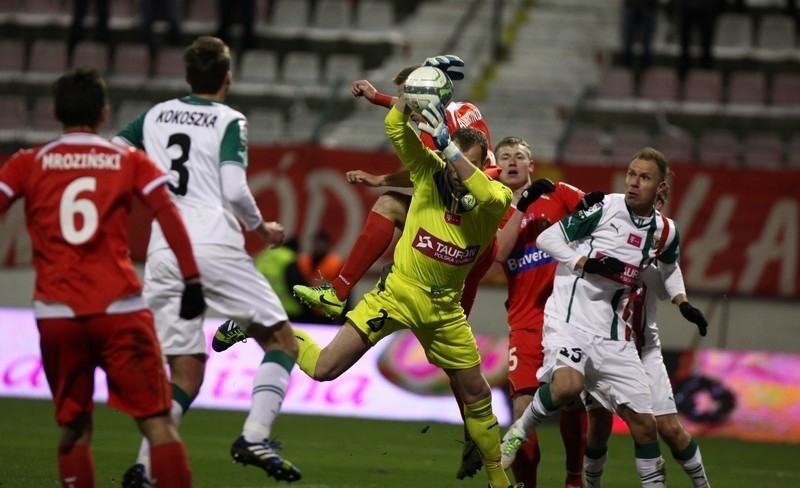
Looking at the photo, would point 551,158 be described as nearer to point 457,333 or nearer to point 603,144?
point 603,144

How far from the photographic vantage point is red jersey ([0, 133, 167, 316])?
6.04 m

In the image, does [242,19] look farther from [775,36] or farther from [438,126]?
[438,126]

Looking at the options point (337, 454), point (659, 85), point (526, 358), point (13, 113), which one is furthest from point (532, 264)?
point (13, 113)

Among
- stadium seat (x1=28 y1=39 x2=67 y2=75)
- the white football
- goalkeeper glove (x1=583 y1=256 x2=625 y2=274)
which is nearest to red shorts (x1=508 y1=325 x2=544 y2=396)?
goalkeeper glove (x1=583 y1=256 x2=625 y2=274)

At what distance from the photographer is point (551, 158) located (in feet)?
55.0

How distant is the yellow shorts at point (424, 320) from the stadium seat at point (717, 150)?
339 inches

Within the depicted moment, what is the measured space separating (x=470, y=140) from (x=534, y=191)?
51 cm

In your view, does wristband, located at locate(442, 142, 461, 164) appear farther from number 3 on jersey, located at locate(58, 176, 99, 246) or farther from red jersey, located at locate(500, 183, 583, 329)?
number 3 on jersey, located at locate(58, 176, 99, 246)

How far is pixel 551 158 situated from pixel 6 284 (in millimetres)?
7043

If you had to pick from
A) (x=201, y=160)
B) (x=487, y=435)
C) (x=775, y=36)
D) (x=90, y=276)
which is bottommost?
(x=487, y=435)

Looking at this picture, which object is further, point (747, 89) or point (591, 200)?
point (747, 89)

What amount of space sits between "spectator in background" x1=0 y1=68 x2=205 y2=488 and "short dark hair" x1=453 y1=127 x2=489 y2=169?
2385 millimetres

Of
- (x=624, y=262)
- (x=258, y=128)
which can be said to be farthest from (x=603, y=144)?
(x=624, y=262)

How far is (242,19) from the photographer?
2008 centimetres
